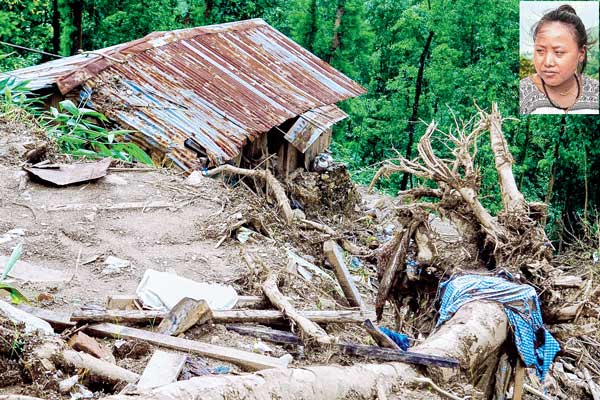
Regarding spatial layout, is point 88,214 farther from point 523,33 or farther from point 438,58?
point 438,58

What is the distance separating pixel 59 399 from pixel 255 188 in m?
6.56

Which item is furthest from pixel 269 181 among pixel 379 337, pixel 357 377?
pixel 357 377

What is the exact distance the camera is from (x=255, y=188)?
31.8 feet

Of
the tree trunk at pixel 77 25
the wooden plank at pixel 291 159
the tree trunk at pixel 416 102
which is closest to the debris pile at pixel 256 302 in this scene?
the wooden plank at pixel 291 159

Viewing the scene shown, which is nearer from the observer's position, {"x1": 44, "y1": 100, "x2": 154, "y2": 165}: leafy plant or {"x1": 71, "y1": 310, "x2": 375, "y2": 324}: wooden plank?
{"x1": 71, "y1": 310, "x2": 375, "y2": 324}: wooden plank

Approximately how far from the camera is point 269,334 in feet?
14.5

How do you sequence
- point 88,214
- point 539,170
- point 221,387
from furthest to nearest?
1. point 539,170
2. point 88,214
3. point 221,387

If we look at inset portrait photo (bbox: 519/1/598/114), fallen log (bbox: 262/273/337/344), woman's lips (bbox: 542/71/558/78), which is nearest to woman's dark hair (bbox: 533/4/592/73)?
inset portrait photo (bbox: 519/1/598/114)

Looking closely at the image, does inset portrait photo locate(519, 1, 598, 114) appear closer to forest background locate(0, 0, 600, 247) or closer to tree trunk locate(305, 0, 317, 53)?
forest background locate(0, 0, 600, 247)

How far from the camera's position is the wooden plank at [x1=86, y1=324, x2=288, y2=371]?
3.88m

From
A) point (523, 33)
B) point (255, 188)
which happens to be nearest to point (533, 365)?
point (255, 188)

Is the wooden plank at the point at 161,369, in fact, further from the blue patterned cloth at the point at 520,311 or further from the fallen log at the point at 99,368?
the blue patterned cloth at the point at 520,311

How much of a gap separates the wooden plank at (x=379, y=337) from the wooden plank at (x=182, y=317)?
0.98 metres

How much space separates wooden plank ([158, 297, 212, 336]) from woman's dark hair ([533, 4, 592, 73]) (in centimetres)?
1080
